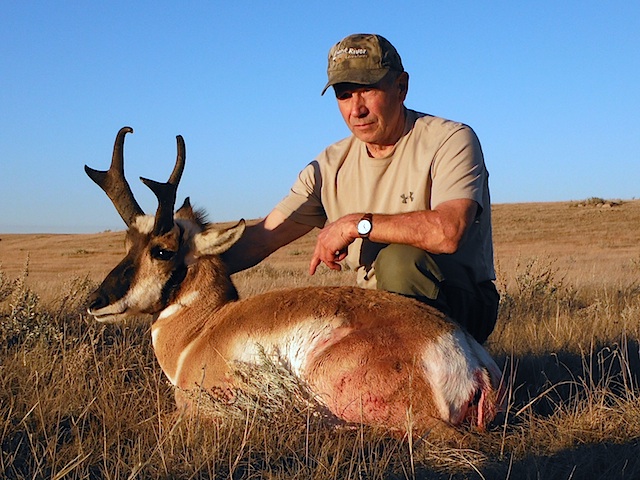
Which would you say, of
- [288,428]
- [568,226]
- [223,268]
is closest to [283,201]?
[223,268]

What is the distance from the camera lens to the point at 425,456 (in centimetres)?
347

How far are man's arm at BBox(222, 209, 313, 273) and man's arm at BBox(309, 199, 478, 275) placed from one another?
1.14 meters

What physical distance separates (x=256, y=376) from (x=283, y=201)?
2.15 m

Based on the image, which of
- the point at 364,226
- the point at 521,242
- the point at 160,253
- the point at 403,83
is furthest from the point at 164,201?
the point at 521,242

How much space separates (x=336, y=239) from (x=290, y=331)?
0.79m

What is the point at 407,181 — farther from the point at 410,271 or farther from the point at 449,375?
the point at 449,375

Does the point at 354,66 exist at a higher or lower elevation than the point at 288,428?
higher

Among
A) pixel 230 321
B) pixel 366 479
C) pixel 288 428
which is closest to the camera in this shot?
pixel 366 479

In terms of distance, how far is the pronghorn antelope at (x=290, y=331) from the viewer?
3.74 m

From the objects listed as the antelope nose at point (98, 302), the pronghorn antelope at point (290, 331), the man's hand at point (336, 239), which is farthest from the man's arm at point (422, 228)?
the antelope nose at point (98, 302)

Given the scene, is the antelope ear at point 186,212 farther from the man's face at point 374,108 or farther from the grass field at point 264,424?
the man's face at point 374,108

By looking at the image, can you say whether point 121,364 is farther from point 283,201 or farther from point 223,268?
point 283,201

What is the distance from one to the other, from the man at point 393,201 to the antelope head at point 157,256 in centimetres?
52

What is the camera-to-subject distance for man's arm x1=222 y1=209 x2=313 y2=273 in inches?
225
